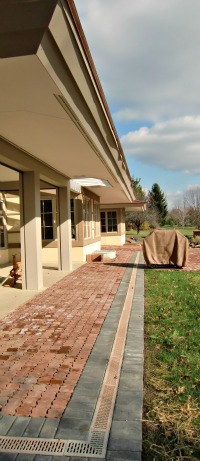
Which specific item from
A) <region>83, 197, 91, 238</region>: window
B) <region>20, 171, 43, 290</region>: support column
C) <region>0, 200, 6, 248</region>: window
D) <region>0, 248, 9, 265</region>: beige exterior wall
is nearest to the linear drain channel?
<region>20, 171, 43, 290</region>: support column

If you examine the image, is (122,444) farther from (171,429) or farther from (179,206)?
(179,206)

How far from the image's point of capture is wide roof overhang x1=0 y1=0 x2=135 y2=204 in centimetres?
268

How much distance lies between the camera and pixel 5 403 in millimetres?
2965

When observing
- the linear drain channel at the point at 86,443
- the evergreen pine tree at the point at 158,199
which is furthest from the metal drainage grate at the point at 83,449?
the evergreen pine tree at the point at 158,199

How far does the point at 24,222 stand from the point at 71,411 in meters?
5.84

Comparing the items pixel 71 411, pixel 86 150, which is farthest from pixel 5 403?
pixel 86 150

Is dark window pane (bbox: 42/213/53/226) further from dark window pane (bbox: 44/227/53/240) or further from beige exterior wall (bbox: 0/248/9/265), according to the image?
beige exterior wall (bbox: 0/248/9/265)

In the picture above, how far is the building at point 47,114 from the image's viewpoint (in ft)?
9.10

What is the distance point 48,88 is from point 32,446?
125 inches

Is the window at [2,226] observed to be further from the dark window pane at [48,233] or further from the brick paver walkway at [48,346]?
the brick paver walkway at [48,346]

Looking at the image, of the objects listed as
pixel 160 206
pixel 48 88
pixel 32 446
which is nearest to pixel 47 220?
pixel 48 88

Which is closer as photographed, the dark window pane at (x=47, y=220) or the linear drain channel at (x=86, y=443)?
the linear drain channel at (x=86, y=443)

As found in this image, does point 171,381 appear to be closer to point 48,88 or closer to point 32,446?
point 32,446

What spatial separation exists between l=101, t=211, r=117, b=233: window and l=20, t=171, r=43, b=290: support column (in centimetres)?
1758
